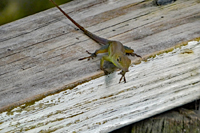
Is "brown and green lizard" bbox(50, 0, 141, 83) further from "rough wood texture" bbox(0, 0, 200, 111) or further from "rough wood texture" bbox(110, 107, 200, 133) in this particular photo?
"rough wood texture" bbox(110, 107, 200, 133)

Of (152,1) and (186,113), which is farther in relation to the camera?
(152,1)

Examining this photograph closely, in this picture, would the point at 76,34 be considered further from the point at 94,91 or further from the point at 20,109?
the point at 20,109

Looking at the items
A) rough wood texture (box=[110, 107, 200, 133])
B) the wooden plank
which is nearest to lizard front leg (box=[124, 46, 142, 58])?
the wooden plank

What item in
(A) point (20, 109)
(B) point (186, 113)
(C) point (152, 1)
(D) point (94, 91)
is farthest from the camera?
(C) point (152, 1)

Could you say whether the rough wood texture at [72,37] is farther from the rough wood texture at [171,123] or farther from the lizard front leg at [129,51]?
the rough wood texture at [171,123]

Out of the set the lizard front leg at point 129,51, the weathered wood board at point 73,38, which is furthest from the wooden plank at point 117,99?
the lizard front leg at point 129,51

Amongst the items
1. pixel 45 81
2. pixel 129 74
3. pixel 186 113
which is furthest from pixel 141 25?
pixel 45 81
